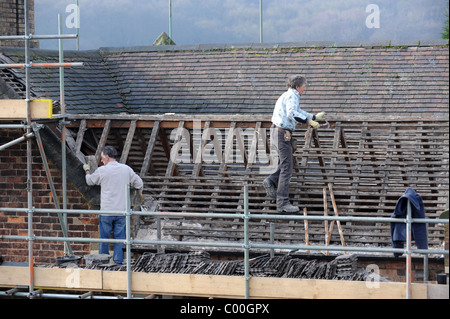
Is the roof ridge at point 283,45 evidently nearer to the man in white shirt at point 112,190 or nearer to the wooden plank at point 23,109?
the man in white shirt at point 112,190

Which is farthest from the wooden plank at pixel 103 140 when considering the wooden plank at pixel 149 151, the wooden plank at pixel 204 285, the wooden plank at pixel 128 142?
the wooden plank at pixel 204 285

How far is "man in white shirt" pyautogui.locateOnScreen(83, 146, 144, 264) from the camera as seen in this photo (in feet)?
34.4

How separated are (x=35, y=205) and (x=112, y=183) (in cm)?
195

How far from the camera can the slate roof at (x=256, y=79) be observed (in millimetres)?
14367

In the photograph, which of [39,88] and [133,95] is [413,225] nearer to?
[39,88]

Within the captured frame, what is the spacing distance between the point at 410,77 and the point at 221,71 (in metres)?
3.43

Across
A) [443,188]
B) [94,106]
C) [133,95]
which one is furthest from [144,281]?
[133,95]

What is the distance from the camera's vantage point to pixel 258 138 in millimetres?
12164

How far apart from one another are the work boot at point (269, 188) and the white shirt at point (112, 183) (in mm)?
1847

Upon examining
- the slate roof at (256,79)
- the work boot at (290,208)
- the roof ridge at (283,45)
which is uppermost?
the roof ridge at (283,45)

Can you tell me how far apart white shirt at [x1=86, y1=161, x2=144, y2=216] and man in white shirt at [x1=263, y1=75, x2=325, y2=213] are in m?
1.92

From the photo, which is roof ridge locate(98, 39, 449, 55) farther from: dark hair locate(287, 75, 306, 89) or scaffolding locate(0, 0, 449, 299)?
scaffolding locate(0, 0, 449, 299)

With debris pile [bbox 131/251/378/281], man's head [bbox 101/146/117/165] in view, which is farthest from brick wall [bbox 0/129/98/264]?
debris pile [bbox 131/251/378/281]
